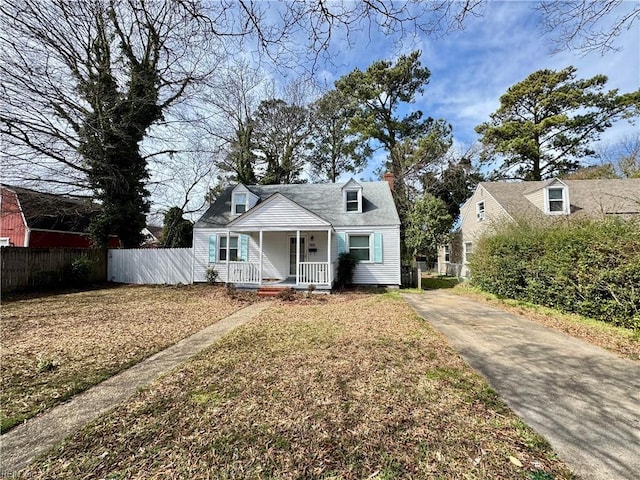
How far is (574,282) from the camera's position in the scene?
773 cm

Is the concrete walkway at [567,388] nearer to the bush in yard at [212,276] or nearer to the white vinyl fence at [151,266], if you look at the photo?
the bush in yard at [212,276]

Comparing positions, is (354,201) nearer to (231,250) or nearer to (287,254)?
(287,254)

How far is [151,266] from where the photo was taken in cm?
1547

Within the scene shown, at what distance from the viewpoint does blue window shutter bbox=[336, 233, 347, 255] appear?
46.4ft

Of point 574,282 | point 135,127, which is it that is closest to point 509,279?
point 574,282

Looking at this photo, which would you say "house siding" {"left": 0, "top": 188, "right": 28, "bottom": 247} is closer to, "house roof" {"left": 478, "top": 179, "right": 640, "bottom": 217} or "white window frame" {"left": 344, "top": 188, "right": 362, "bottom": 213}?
"white window frame" {"left": 344, "top": 188, "right": 362, "bottom": 213}

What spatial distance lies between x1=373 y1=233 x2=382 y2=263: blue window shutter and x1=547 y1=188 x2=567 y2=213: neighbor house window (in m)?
9.98

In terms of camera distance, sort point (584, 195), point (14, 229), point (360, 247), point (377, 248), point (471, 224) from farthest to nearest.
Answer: point (471, 224) < point (14, 229) < point (584, 195) < point (360, 247) < point (377, 248)

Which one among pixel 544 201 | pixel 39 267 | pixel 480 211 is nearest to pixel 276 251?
pixel 39 267

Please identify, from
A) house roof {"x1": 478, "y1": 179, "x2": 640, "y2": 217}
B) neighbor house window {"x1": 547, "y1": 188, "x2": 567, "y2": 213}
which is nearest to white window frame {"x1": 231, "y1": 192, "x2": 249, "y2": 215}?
house roof {"x1": 478, "y1": 179, "x2": 640, "y2": 217}

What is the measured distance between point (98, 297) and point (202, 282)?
185 inches

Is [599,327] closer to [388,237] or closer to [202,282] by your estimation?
[388,237]

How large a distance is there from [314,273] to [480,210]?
12.6 meters

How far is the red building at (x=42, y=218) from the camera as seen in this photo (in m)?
14.5
